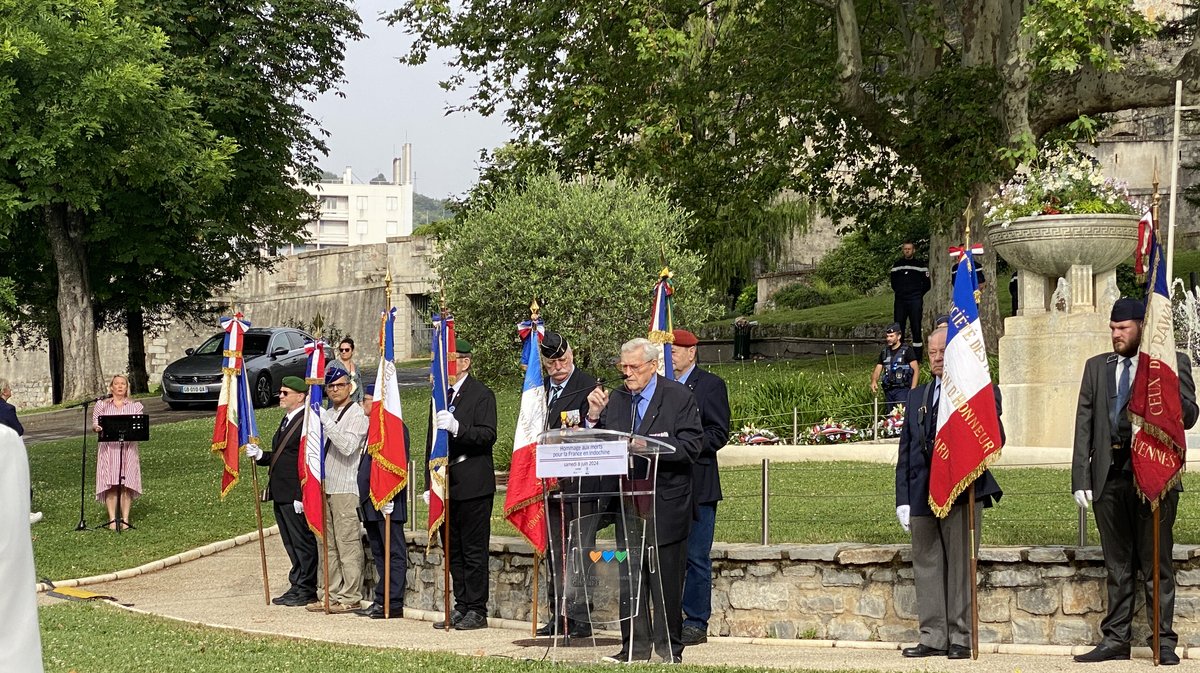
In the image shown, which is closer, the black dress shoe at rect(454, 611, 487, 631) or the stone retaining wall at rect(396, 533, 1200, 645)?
the stone retaining wall at rect(396, 533, 1200, 645)

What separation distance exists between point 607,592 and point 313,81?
2774cm

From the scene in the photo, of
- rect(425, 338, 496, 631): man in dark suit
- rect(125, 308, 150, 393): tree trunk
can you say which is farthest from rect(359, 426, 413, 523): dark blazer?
rect(125, 308, 150, 393): tree trunk

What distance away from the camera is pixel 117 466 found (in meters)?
16.8

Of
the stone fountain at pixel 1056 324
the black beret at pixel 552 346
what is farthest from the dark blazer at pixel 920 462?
the stone fountain at pixel 1056 324

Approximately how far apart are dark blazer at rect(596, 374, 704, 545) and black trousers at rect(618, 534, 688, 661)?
0.13m

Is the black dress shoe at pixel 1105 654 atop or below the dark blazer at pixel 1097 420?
below

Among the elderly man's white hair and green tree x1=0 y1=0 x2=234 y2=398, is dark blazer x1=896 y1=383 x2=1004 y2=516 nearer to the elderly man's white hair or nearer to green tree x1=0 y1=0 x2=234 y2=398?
the elderly man's white hair

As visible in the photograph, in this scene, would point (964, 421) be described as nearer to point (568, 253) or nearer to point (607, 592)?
point (607, 592)

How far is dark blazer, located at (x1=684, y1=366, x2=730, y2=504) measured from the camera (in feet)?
32.6

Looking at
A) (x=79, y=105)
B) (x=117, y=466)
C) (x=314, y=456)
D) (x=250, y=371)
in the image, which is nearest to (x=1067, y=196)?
(x=314, y=456)

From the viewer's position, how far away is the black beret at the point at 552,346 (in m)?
10.4

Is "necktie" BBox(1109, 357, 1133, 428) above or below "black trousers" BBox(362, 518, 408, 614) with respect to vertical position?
above

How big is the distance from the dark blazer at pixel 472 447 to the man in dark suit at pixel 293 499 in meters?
2.48

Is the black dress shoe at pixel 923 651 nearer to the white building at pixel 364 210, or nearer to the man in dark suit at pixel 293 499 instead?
the man in dark suit at pixel 293 499
